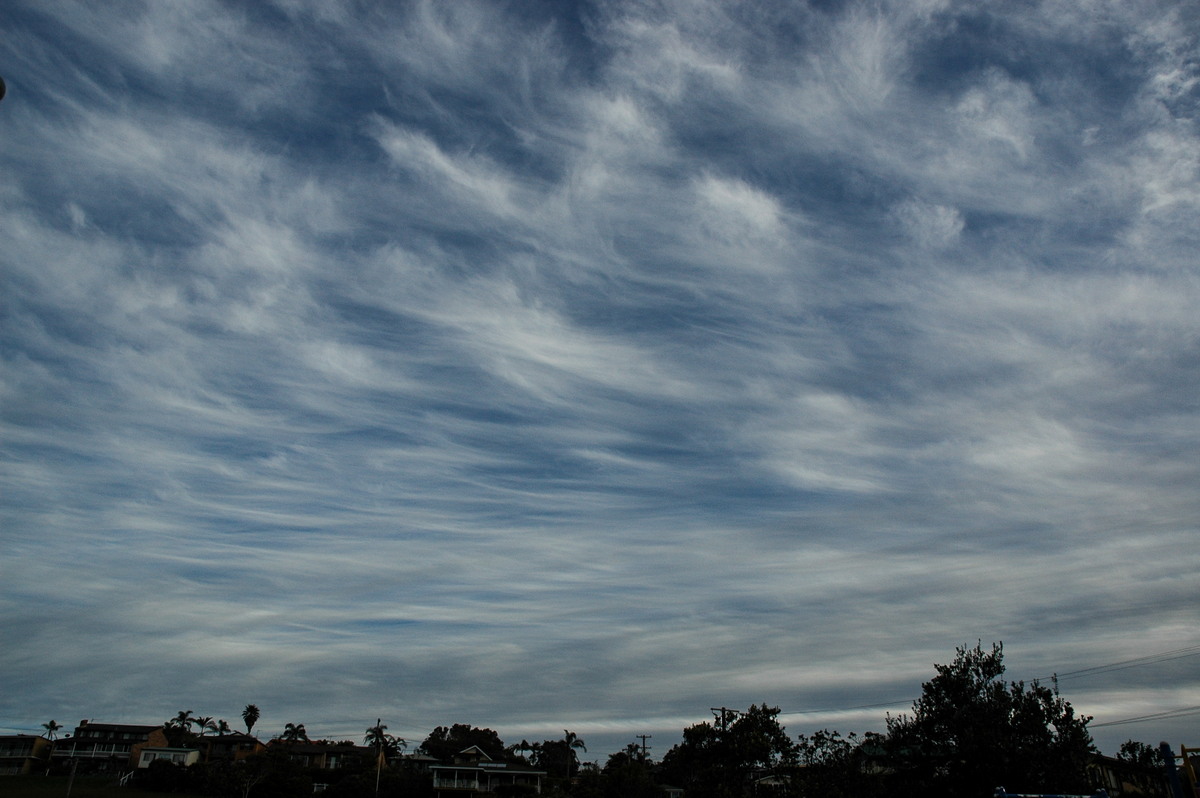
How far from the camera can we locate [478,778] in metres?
113

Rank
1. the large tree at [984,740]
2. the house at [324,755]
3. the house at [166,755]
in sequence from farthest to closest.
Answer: the house at [324,755], the house at [166,755], the large tree at [984,740]

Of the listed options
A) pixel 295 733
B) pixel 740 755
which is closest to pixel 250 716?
pixel 295 733

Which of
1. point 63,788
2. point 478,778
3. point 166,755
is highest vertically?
point 166,755

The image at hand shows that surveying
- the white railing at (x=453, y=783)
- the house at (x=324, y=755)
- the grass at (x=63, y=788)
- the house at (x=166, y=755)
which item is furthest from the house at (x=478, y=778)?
the house at (x=166, y=755)

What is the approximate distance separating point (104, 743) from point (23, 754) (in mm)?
13028

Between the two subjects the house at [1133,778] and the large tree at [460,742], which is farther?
the large tree at [460,742]

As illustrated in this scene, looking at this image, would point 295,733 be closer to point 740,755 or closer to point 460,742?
point 460,742

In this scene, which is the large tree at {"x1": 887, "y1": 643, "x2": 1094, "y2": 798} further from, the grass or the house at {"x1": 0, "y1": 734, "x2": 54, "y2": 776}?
the house at {"x1": 0, "y1": 734, "x2": 54, "y2": 776}

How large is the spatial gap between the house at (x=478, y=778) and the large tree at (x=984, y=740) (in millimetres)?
73068

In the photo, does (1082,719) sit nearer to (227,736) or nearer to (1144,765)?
(1144,765)

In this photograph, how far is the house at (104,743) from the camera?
144 m

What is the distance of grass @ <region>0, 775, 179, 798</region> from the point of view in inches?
4119

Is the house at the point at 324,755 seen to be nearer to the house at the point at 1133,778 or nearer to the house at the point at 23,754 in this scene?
the house at the point at 23,754

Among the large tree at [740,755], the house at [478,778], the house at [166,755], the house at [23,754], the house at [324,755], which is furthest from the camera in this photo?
the house at [23,754]
